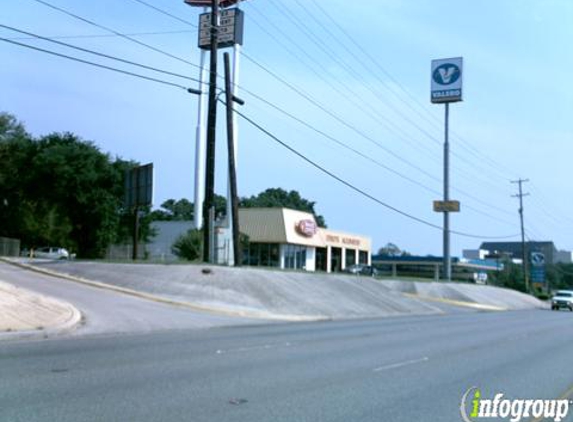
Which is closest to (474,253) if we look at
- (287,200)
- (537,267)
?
(287,200)

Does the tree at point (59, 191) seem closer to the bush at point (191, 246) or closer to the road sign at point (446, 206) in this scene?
the bush at point (191, 246)

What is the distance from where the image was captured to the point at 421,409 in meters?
8.77

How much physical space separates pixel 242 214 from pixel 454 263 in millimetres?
51859

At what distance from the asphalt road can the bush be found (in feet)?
74.6

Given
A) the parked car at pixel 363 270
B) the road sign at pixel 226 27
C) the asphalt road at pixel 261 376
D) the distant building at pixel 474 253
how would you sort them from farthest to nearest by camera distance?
1. the distant building at pixel 474 253
2. the parked car at pixel 363 270
3. the road sign at pixel 226 27
4. the asphalt road at pixel 261 376

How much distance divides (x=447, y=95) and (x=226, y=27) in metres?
29.4

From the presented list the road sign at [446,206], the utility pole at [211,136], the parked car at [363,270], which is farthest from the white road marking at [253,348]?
the road sign at [446,206]

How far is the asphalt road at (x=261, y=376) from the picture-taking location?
8172mm

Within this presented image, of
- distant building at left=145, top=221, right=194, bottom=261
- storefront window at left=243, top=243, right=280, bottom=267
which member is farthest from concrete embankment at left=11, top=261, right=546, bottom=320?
distant building at left=145, top=221, right=194, bottom=261

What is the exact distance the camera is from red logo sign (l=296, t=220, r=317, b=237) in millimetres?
63188

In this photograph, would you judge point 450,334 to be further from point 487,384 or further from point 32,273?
point 32,273

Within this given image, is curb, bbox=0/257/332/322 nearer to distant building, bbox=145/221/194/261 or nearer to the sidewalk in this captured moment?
the sidewalk

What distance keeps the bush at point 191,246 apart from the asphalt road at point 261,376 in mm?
22748

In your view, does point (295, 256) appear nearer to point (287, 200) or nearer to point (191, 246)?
point (191, 246)
